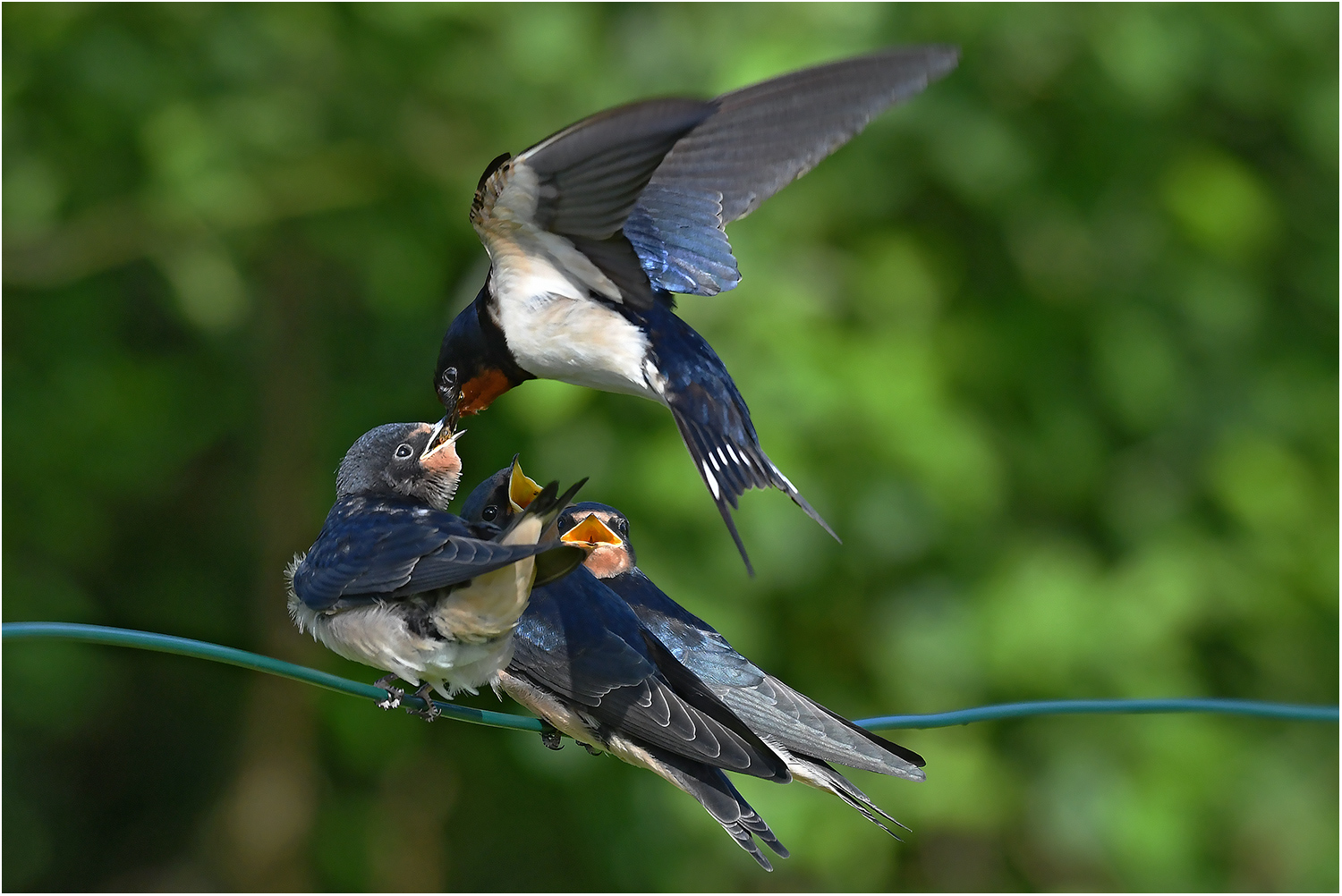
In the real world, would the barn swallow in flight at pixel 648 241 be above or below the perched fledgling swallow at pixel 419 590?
above

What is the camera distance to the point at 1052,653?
14.9ft

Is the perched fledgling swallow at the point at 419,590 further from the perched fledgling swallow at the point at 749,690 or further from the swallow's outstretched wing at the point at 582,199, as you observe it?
the swallow's outstretched wing at the point at 582,199

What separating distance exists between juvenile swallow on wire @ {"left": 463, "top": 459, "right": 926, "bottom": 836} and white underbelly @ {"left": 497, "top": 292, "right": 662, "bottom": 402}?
0.99 ft

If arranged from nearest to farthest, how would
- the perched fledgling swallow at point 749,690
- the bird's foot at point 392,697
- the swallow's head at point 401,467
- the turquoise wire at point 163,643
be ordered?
the turquoise wire at point 163,643, the bird's foot at point 392,697, the perched fledgling swallow at point 749,690, the swallow's head at point 401,467

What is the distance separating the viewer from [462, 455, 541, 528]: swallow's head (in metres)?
3.21

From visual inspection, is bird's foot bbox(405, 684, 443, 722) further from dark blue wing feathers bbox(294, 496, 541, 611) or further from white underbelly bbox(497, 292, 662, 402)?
white underbelly bbox(497, 292, 662, 402)

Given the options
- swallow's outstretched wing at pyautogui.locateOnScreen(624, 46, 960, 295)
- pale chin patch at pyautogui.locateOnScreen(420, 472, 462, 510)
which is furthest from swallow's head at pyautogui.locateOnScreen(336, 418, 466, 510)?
swallow's outstretched wing at pyautogui.locateOnScreen(624, 46, 960, 295)

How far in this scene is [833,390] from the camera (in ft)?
13.9

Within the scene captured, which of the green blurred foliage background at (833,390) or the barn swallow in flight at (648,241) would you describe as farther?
the green blurred foliage background at (833,390)

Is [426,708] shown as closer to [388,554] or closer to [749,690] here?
[388,554]

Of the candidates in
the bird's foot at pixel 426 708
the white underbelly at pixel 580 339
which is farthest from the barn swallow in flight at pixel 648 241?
the bird's foot at pixel 426 708

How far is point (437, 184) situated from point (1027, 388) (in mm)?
2127

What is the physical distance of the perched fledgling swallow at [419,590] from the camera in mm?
2393

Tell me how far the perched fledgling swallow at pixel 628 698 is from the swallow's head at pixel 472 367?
317mm
